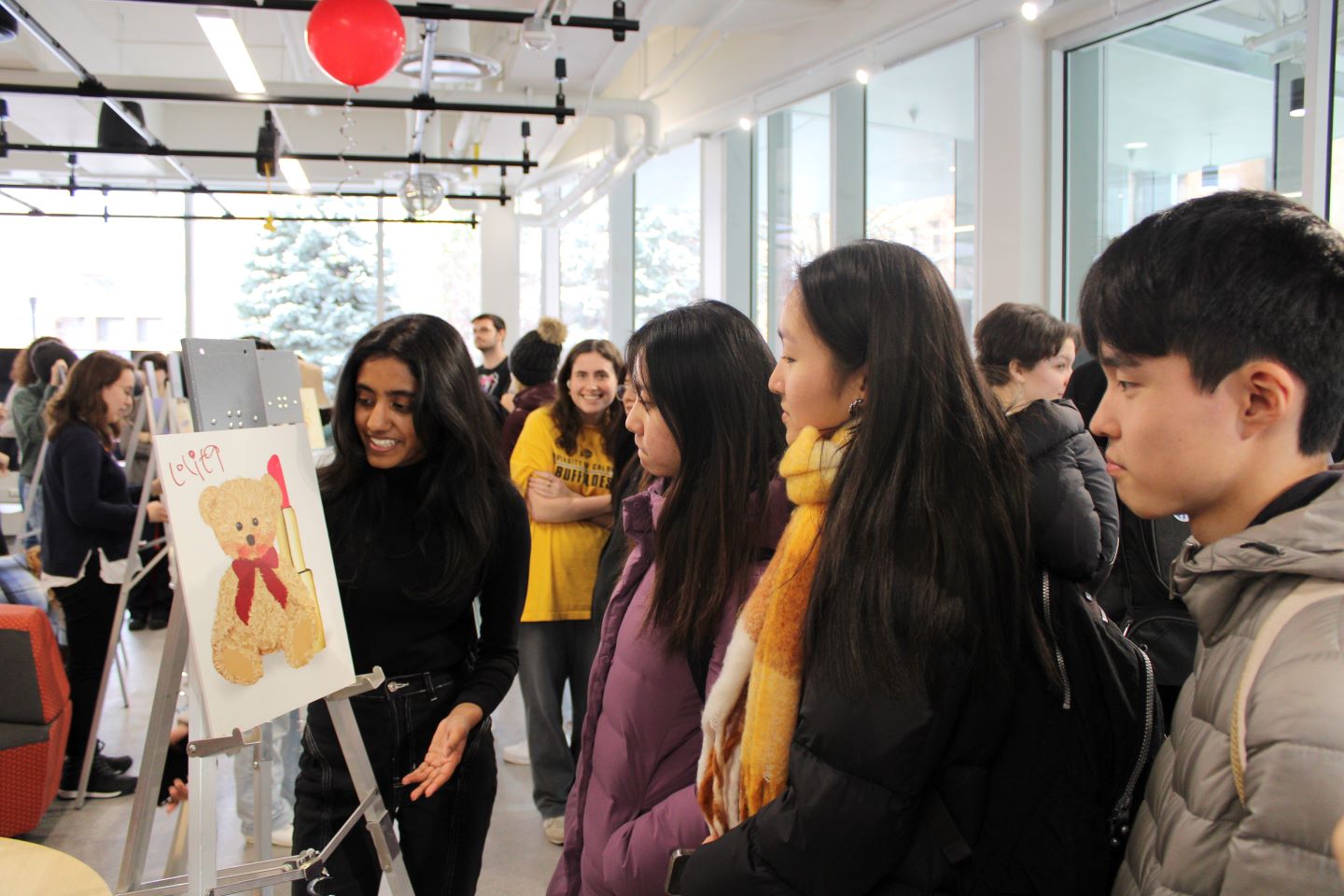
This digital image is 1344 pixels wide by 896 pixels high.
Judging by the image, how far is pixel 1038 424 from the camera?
2.19 m

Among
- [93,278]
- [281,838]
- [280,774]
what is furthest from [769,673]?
[93,278]

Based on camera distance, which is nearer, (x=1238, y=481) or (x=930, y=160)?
(x=1238, y=481)

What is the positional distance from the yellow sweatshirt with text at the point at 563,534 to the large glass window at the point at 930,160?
2.67 m

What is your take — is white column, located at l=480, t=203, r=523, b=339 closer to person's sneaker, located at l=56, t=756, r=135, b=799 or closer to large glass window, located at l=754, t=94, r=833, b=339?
large glass window, located at l=754, t=94, r=833, b=339

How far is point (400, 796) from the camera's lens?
6.03ft

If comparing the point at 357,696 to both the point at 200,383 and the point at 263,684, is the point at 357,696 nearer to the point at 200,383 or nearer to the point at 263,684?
the point at 263,684

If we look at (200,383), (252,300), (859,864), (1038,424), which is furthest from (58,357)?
(252,300)

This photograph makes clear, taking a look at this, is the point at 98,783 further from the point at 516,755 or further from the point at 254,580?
the point at 254,580

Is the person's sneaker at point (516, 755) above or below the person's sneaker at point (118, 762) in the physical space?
below

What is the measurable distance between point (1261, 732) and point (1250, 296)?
0.35 m

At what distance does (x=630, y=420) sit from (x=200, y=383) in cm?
80

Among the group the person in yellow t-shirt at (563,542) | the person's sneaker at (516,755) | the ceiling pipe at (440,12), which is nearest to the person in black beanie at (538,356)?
the person in yellow t-shirt at (563,542)

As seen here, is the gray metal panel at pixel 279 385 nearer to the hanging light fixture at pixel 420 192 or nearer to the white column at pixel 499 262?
the hanging light fixture at pixel 420 192

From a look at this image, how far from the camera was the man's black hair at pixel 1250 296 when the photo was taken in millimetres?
788
